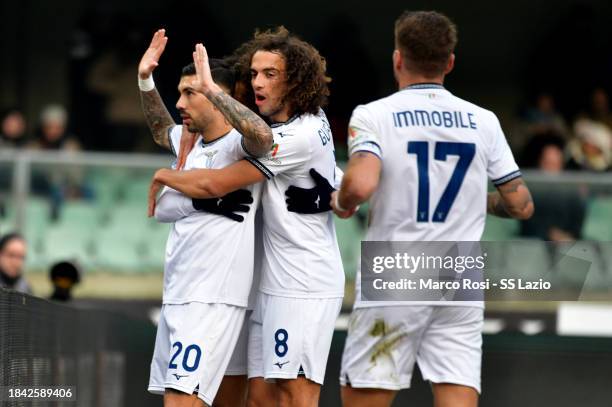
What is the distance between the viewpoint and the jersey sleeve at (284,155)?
6.42m

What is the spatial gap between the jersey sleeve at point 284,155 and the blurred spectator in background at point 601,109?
1065 centimetres

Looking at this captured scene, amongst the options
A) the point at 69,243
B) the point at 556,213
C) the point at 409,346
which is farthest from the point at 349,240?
the point at 409,346

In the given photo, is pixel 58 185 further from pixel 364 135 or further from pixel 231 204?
pixel 364 135

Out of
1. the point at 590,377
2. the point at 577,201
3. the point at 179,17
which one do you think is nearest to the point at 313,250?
the point at 590,377

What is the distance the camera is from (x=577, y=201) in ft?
42.9

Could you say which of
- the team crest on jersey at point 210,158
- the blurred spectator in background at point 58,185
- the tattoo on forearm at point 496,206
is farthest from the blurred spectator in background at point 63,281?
the tattoo on forearm at point 496,206

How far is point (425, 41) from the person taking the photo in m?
6.12

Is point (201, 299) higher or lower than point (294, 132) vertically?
lower

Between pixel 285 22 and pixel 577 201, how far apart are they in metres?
6.34

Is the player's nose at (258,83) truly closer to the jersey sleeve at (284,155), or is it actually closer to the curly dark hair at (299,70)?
the curly dark hair at (299,70)

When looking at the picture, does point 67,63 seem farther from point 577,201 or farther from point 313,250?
point 313,250

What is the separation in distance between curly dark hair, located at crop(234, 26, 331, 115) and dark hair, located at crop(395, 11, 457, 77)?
575 mm

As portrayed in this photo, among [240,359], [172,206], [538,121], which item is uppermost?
[538,121]

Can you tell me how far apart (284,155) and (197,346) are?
0.93 metres
